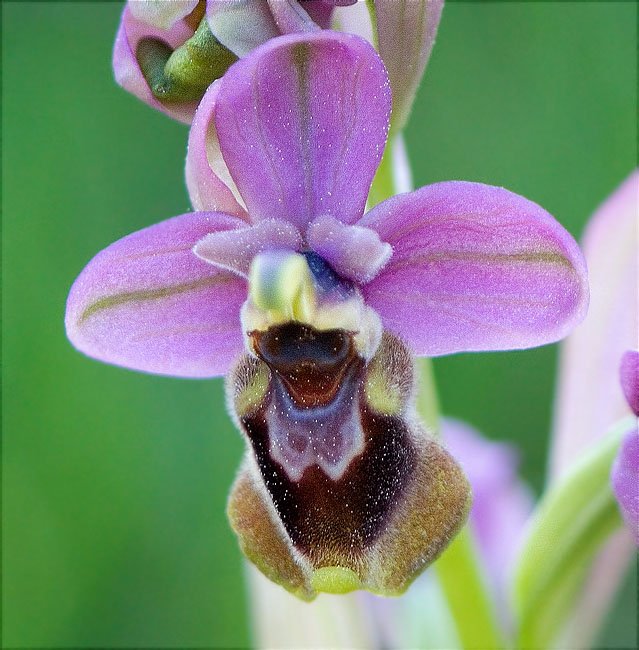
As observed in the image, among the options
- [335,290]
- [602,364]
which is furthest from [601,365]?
[335,290]

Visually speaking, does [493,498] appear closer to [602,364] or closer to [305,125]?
[602,364]

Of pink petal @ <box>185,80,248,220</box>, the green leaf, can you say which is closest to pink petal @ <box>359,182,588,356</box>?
pink petal @ <box>185,80,248,220</box>

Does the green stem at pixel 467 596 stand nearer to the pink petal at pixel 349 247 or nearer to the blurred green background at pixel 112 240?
the pink petal at pixel 349 247

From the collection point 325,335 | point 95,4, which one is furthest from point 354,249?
point 95,4

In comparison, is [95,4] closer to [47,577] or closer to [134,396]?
[134,396]

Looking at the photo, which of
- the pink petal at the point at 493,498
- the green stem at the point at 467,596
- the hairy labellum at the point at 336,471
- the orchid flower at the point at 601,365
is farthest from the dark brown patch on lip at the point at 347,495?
the pink petal at the point at 493,498

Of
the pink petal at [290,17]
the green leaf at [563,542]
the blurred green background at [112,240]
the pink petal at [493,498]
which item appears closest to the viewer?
the pink petal at [290,17]
